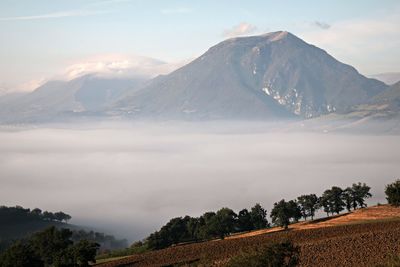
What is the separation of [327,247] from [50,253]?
47215 millimetres

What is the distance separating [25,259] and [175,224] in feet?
171

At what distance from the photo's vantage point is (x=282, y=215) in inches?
4724

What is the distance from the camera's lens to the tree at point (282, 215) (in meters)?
119

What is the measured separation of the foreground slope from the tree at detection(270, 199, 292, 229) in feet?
38.2

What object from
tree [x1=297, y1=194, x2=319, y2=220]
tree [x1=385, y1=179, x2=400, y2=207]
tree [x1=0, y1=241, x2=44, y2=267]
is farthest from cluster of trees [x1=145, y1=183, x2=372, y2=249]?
tree [x1=0, y1=241, x2=44, y2=267]

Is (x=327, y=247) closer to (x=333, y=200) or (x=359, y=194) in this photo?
(x=333, y=200)

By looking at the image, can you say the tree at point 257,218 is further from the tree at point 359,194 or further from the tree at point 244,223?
the tree at point 359,194

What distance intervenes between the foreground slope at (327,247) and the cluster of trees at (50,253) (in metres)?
7.69

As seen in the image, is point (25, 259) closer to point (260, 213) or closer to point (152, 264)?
point (152, 264)

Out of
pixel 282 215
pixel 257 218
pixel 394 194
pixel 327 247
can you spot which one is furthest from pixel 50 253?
pixel 394 194

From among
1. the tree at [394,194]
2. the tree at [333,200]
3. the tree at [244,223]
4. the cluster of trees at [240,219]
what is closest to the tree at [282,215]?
the cluster of trees at [240,219]

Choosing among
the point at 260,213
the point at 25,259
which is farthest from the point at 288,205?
the point at 25,259

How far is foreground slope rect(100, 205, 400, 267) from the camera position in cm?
6698

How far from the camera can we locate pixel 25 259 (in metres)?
83.9
